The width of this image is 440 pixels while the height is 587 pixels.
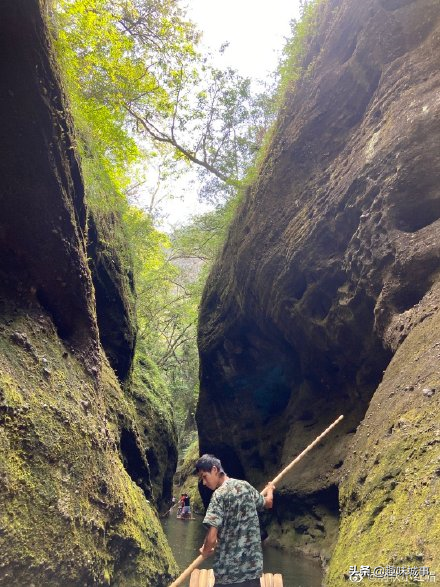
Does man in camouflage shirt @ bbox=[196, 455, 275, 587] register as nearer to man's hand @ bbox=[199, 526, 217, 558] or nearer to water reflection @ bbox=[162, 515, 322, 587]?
man's hand @ bbox=[199, 526, 217, 558]

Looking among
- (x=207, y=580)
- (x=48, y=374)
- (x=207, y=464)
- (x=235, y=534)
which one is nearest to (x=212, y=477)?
(x=207, y=464)

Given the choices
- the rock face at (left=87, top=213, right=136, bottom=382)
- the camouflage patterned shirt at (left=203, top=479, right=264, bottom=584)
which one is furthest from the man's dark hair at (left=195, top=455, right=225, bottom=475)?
the rock face at (left=87, top=213, right=136, bottom=382)

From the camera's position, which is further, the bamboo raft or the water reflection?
the water reflection

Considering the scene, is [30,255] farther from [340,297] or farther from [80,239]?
[340,297]

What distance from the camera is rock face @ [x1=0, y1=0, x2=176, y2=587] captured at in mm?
3932

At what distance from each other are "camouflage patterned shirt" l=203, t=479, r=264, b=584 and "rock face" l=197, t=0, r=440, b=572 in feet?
2.61

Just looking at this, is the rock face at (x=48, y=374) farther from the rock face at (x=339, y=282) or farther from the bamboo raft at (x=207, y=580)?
the rock face at (x=339, y=282)

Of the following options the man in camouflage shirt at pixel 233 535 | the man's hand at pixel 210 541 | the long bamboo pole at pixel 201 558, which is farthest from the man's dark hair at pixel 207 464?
the long bamboo pole at pixel 201 558

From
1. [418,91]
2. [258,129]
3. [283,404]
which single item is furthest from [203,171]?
[418,91]

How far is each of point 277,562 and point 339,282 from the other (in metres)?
5.74

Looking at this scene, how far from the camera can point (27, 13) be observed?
457 cm

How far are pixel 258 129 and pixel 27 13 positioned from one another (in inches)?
478

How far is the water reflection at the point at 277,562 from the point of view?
7.39 metres

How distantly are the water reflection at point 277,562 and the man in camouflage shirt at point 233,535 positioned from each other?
4.31m
